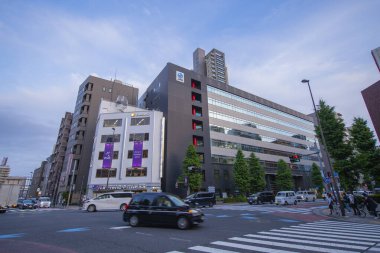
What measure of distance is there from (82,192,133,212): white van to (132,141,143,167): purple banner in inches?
679

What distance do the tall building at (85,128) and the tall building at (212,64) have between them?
5901cm

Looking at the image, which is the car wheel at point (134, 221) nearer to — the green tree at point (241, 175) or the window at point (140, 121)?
the window at point (140, 121)

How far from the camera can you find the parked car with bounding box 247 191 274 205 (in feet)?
102

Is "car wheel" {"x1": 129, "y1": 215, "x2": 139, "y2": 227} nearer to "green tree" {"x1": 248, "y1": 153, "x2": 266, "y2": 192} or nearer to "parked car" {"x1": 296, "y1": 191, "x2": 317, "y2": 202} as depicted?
"green tree" {"x1": 248, "y1": 153, "x2": 266, "y2": 192}

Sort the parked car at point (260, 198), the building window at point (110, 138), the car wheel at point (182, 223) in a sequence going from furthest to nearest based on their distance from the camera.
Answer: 1. the building window at point (110, 138)
2. the parked car at point (260, 198)
3. the car wheel at point (182, 223)

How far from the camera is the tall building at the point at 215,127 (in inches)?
1654

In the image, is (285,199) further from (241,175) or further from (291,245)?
(291,245)

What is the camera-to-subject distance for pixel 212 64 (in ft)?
375

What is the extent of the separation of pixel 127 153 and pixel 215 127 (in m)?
19.9

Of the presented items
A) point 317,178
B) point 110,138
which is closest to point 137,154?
point 110,138

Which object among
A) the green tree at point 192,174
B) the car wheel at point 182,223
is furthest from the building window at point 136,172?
the car wheel at point 182,223

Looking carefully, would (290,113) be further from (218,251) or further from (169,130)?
(218,251)

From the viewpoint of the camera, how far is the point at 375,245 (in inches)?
264

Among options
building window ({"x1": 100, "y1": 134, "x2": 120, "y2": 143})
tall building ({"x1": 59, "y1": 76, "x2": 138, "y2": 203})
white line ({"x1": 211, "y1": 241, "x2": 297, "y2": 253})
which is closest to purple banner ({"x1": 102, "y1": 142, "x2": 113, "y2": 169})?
building window ({"x1": 100, "y1": 134, "x2": 120, "y2": 143})
